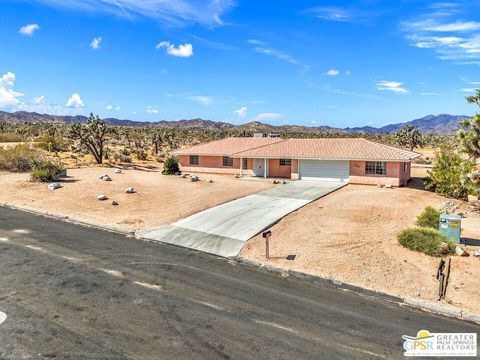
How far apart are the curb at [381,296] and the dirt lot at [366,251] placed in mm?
267

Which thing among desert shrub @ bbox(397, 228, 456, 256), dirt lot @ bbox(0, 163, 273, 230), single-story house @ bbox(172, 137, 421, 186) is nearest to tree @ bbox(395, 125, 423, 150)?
single-story house @ bbox(172, 137, 421, 186)

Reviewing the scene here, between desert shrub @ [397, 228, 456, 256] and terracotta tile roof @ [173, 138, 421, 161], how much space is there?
16673mm

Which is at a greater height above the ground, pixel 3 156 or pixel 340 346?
pixel 3 156

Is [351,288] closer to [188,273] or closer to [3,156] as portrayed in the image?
[188,273]

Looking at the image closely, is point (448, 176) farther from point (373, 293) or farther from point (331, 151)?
point (373, 293)

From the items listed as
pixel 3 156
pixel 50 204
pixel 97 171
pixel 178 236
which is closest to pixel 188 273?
pixel 178 236

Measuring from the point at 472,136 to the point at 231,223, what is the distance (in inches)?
465

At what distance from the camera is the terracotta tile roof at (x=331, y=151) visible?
3164 centimetres

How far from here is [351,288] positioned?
1133 cm

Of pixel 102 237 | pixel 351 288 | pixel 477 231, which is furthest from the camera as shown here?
pixel 477 231

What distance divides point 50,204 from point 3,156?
1790cm

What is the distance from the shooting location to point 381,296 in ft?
35.6

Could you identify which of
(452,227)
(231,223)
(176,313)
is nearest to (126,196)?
(231,223)

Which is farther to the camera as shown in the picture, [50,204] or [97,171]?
[97,171]
